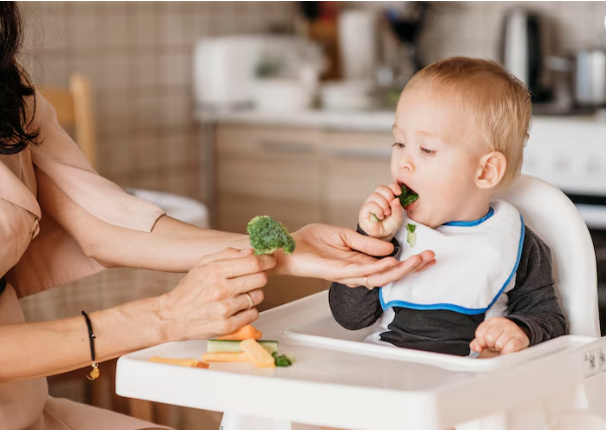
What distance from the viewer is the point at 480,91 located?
1.27m

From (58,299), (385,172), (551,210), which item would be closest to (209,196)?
(385,172)

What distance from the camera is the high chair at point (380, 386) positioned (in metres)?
0.94

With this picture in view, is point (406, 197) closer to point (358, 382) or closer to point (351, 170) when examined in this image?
point (358, 382)

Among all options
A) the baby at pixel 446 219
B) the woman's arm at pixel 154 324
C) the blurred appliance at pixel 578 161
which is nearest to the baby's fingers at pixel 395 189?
the baby at pixel 446 219

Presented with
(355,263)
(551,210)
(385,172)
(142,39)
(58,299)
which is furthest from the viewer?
(142,39)

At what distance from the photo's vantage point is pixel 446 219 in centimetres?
132

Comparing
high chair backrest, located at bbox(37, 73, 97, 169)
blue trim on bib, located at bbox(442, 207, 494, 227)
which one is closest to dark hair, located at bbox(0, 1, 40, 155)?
blue trim on bib, located at bbox(442, 207, 494, 227)

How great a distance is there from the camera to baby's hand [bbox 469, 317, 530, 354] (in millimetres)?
1138

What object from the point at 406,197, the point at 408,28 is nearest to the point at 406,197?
the point at 406,197

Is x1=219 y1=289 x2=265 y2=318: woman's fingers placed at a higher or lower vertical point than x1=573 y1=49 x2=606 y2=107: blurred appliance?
lower

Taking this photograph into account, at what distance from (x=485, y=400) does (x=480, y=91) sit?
0.48 meters

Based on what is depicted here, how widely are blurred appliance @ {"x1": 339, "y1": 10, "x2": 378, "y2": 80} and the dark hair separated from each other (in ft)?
8.23

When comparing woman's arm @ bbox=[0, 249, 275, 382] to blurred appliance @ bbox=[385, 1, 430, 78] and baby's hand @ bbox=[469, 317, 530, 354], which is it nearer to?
baby's hand @ bbox=[469, 317, 530, 354]

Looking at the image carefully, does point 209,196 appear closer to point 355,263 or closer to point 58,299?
point 58,299
